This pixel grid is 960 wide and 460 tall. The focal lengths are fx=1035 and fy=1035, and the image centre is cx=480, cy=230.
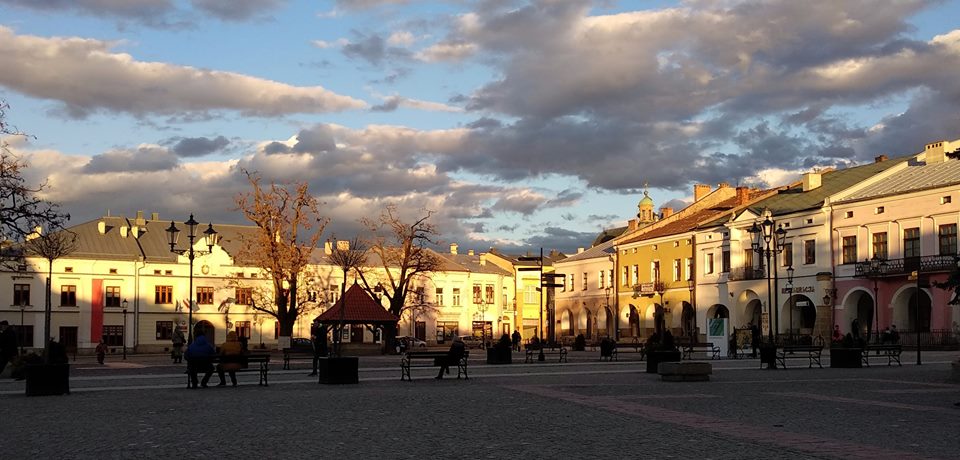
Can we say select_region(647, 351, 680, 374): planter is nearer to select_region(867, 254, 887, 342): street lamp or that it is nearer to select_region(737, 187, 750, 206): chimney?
select_region(867, 254, 887, 342): street lamp

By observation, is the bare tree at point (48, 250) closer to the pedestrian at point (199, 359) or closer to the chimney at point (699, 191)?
the pedestrian at point (199, 359)

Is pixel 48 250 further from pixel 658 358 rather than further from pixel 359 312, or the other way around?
pixel 658 358

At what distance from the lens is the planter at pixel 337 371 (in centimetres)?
2398

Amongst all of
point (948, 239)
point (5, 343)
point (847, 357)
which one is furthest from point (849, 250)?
point (5, 343)

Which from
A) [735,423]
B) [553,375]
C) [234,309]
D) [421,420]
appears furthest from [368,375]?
[234,309]

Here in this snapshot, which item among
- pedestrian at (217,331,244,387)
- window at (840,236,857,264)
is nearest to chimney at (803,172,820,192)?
window at (840,236,857,264)

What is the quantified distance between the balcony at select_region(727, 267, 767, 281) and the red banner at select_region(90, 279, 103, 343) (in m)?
43.7

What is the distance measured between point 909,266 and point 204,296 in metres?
51.1

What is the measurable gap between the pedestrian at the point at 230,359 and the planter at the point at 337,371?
75.7 inches

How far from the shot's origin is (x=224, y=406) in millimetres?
17516

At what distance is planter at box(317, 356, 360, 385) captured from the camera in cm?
2398

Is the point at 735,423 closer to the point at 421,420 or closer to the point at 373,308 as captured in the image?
the point at 421,420

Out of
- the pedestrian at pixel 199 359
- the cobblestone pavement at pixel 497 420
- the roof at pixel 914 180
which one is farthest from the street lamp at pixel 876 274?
the pedestrian at pixel 199 359

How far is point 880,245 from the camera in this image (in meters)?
55.6
